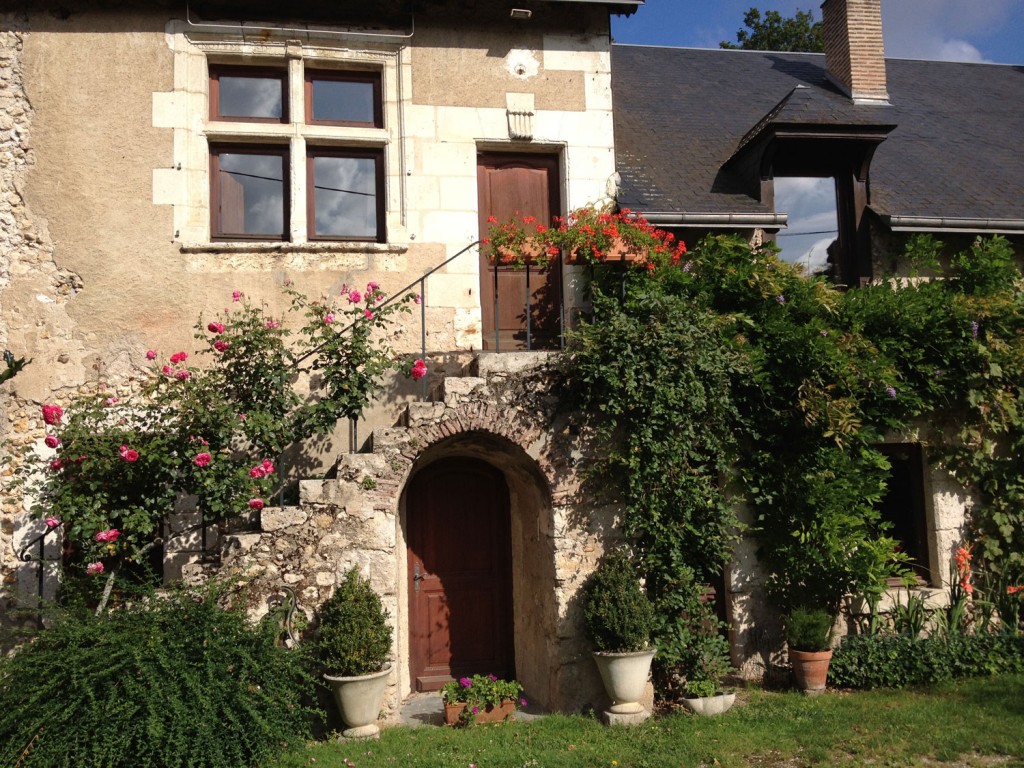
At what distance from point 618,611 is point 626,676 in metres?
0.47

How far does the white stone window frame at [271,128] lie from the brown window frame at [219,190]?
0.07 metres

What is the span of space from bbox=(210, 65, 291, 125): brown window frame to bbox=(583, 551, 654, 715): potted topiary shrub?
494cm

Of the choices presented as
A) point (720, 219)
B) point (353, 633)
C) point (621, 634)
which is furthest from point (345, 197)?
point (621, 634)

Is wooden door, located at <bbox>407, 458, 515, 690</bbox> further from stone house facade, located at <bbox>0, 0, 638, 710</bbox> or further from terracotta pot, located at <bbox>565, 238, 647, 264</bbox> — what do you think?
terracotta pot, located at <bbox>565, 238, 647, 264</bbox>

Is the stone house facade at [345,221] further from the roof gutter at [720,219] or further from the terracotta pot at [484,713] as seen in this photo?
the roof gutter at [720,219]

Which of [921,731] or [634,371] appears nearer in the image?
[921,731]

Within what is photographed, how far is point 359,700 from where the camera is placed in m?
5.70

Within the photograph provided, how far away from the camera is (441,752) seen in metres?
5.39

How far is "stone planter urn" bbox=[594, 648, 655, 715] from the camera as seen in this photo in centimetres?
603

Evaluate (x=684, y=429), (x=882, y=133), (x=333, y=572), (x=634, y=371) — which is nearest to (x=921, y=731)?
(x=684, y=429)

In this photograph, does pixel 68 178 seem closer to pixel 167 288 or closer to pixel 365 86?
pixel 167 288

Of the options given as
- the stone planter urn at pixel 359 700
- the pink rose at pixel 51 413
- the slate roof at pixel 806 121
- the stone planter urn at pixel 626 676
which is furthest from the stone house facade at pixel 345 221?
the slate roof at pixel 806 121

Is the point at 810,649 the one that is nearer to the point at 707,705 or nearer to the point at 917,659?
the point at 917,659

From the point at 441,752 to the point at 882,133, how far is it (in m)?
7.25
